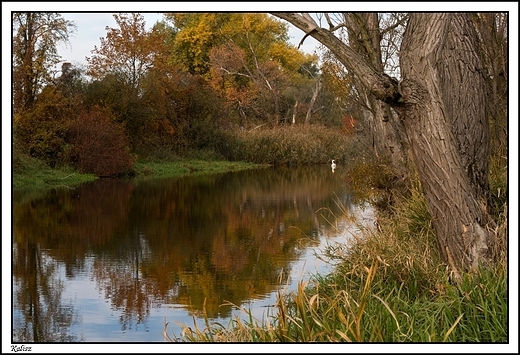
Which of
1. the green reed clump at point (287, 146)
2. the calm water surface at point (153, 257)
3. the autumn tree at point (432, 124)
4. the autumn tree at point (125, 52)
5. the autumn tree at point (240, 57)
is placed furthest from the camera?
the autumn tree at point (240, 57)

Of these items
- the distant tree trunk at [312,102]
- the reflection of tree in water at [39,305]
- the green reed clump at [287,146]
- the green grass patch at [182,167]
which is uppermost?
the distant tree trunk at [312,102]

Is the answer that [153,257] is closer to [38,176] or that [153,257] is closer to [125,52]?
[38,176]

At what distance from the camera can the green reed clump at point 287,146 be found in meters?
38.7

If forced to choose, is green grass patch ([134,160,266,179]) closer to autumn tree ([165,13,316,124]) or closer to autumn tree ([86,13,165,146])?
autumn tree ([86,13,165,146])

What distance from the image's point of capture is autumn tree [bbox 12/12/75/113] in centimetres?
2400

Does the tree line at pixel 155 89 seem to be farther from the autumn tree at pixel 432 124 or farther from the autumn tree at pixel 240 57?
the autumn tree at pixel 432 124

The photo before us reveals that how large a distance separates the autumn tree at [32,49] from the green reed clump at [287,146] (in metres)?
14.1

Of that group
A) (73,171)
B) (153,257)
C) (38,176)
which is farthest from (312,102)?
(153,257)

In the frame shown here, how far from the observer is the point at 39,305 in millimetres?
8828

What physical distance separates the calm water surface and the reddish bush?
16.2 ft

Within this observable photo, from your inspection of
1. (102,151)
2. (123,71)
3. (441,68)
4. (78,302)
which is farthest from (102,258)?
(123,71)

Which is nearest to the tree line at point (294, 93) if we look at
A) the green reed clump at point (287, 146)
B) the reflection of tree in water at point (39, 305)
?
the green reed clump at point (287, 146)

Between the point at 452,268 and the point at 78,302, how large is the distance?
14.6ft

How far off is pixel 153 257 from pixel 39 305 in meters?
3.13
